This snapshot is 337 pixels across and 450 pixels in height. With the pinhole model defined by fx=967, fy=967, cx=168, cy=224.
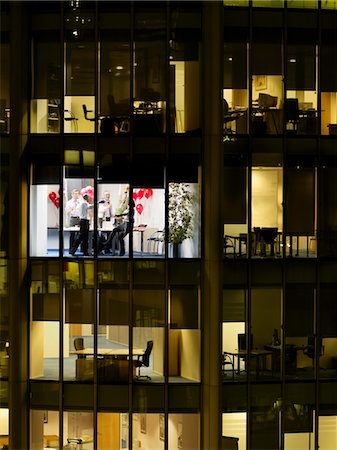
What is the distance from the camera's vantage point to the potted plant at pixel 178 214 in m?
24.5

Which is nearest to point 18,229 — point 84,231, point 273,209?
point 84,231

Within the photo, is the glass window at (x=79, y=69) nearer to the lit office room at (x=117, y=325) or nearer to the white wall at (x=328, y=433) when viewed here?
the lit office room at (x=117, y=325)

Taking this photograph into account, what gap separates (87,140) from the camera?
2447 centimetres

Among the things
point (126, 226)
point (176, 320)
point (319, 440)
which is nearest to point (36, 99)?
point (126, 226)

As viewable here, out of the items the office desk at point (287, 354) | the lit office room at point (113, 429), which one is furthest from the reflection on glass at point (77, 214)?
the office desk at point (287, 354)

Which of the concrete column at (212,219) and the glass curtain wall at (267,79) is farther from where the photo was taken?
the glass curtain wall at (267,79)

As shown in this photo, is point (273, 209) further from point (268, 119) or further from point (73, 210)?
point (73, 210)

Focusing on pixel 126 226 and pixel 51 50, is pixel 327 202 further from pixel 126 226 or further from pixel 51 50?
→ pixel 51 50

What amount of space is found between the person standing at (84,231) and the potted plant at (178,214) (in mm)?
2088

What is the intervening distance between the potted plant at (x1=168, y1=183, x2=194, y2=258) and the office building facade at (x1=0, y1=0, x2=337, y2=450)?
5cm

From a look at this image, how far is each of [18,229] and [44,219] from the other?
0.71 metres

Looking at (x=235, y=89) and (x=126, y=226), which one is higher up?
(x=235, y=89)

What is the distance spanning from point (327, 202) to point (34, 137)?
7663 millimetres

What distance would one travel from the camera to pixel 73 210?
24656mm
